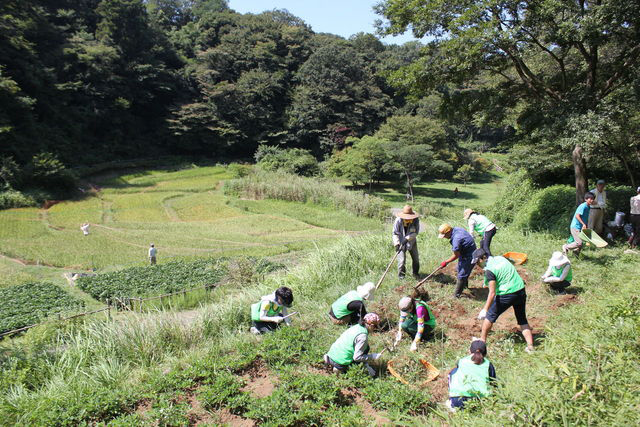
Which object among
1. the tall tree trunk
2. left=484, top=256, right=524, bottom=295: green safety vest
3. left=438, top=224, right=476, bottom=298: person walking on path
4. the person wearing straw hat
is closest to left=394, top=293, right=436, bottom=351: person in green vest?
left=484, top=256, right=524, bottom=295: green safety vest

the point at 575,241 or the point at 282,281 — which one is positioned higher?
the point at 575,241

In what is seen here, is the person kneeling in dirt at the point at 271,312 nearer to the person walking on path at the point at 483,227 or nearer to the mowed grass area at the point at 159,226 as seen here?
the person walking on path at the point at 483,227

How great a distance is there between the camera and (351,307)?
6551 mm

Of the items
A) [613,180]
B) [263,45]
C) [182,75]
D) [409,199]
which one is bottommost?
[409,199]

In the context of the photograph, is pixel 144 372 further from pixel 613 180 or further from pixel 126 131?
pixel 126 131

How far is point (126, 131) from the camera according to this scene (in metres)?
46.7

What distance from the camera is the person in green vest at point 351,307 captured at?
6543 millimetres

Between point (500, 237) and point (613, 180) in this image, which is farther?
point (613, 180)

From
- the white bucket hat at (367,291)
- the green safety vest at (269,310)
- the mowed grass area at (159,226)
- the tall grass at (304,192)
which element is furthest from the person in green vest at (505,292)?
the tall grass at (304,192)

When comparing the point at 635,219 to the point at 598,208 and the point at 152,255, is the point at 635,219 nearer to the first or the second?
the point at 598,208

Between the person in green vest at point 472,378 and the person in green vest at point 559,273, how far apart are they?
10.7 feet

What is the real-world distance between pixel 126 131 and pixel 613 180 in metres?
47.6

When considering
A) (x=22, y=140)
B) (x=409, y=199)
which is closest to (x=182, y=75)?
(x=22, y=140)

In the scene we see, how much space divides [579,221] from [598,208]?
1.72 meters
